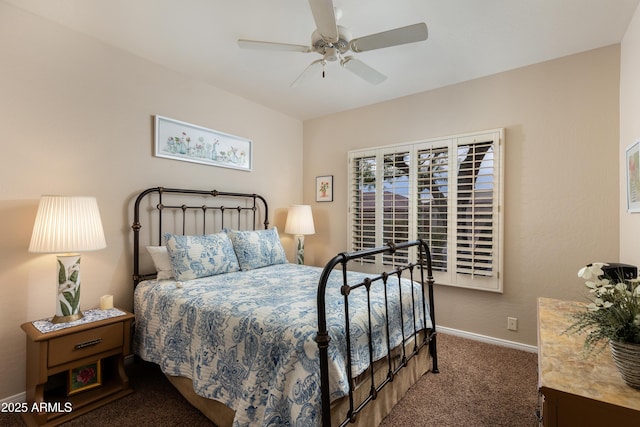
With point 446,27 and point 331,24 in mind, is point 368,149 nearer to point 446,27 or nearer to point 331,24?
point 446,27

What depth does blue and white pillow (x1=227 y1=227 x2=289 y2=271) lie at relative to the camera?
2939mm

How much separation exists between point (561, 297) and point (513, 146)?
1.41m

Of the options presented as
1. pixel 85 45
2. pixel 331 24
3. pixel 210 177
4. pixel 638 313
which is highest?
pixel 85 45

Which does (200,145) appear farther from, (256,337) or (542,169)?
(542,169)

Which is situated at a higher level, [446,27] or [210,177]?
[446,27]

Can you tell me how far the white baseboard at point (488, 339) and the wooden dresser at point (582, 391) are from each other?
1.78m

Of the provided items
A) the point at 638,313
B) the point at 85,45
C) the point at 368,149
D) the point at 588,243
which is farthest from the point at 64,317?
the point at 588,243

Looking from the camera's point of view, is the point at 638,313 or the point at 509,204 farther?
the point at 509,204

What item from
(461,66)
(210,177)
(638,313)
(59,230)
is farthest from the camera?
(210,177)

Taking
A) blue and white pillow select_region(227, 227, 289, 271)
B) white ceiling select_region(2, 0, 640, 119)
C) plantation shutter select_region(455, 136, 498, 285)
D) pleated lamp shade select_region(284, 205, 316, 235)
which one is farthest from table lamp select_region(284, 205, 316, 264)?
plantation shutter select_region(455, 136, 498, 285)

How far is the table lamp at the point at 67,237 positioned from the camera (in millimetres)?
1924

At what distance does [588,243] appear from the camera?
2568 millimetres

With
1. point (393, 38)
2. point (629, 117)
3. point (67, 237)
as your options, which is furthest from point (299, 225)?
point (629, 117)

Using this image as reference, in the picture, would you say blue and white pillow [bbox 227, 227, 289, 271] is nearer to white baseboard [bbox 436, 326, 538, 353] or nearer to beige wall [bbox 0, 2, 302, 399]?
beige wall [bbox 0, 2, 302, 399]
